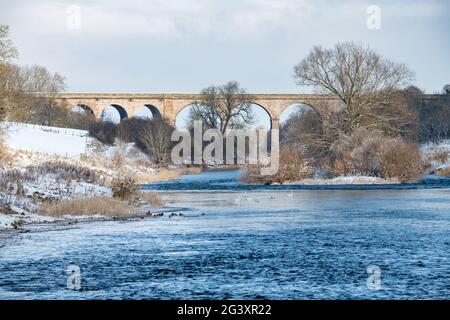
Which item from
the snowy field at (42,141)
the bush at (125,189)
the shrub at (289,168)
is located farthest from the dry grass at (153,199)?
the snowy field at (42,141)

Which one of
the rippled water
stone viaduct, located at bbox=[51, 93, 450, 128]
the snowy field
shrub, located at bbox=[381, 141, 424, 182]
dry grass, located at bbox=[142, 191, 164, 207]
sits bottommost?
the rippled water

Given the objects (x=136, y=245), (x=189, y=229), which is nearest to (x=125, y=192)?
(x=189, y=229)

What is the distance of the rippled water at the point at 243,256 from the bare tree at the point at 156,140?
153 feet

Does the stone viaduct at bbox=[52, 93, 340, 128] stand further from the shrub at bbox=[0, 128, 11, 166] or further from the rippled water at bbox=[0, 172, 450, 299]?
the rippled water at bbox=[0, 172, 450, 299]

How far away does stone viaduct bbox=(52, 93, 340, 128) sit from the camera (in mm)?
91062

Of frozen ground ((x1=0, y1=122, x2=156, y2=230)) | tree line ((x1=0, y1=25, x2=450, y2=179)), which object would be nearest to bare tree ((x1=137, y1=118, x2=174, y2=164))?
frozen ground ((x1=0, y1=122, x2=156, y2=230))

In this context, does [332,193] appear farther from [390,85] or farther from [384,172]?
[390,85]

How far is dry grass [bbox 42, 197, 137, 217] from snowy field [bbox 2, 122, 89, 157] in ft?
66.7

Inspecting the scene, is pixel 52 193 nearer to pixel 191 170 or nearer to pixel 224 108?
pixel 191 170

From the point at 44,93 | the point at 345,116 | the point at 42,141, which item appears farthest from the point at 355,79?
the point at 44,93

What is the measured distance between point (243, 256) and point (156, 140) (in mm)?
57656

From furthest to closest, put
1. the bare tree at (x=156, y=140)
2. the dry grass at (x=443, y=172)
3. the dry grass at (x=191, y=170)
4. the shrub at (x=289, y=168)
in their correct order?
1. the bare tree at (x=156, y=140)
2. the dry grass at (x=191, y=170)
3. the dry grass at (x=443, y=172)
4. the shrub at (x=289, y=168)

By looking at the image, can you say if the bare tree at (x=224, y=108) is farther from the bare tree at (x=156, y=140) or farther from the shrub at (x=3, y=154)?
the shrub at (x=3, y=154)

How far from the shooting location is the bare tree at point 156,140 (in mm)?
70562
